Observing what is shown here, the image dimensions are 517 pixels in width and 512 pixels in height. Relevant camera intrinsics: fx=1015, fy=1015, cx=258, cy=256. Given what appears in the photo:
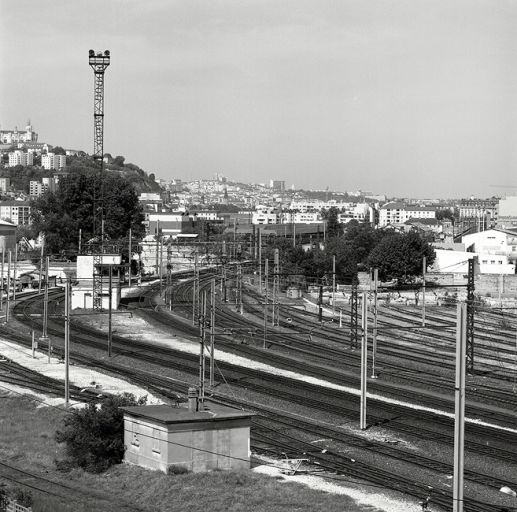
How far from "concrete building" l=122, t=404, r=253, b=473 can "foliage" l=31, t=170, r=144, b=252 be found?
51320mm

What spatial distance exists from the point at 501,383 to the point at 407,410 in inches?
217

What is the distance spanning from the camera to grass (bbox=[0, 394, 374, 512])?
50.5 feet

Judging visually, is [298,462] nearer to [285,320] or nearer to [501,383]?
[501,383]

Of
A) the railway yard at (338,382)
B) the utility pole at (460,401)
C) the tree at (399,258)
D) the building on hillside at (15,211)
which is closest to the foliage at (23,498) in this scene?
the railway yard at (338,382)

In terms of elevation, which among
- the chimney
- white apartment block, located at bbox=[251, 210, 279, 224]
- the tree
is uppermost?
white apartment block, located at bbox=[251, 210, 279, 224]

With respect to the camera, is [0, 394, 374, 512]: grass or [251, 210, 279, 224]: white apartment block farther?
[251, 210, 279, 224]: white apartment block

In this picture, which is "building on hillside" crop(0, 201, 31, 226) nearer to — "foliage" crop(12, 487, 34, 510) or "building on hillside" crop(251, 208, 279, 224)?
"building on hillside" crop(251, 208, 279, 224)

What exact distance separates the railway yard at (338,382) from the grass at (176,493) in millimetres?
1434

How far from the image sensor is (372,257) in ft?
189

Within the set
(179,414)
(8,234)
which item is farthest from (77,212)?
(179,414)

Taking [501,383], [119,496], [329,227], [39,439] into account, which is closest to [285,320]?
[501,383]

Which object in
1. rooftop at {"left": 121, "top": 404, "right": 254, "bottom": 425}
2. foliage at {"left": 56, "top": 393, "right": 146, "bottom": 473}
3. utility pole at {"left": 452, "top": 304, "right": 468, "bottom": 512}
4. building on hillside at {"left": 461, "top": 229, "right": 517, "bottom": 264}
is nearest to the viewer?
utility pole at {"left": 452, "top": 304, "right": 468, "bottom": 512}

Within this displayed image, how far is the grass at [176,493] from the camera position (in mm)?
15398

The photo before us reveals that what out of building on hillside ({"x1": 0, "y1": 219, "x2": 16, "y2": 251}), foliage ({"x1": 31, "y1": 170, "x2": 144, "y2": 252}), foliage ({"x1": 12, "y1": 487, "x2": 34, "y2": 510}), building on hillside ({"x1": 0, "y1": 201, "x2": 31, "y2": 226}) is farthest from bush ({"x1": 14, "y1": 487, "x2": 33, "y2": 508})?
building on hillside ({"x1": 0, "y1": 201, "x2": 31, "y2": 226})
